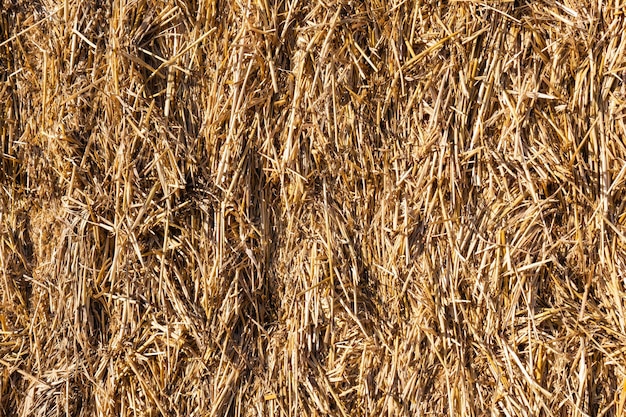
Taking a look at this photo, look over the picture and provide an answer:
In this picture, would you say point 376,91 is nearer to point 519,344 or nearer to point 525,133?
point 525,133

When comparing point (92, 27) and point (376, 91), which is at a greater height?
point (92, 27)

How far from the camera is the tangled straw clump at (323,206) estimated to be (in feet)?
3.94

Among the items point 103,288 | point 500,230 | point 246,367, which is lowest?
point 246,367

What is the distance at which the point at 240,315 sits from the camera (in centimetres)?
128

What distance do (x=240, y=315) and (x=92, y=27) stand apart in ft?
2.09

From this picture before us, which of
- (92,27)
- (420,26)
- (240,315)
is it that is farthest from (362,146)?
(92,27)

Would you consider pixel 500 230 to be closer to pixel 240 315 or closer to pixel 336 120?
pixel 336 120

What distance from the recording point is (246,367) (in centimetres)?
128

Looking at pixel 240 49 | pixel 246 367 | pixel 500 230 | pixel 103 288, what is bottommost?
pixel 246 367

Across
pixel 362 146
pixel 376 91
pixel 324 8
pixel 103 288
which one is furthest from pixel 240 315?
pixel 324 8

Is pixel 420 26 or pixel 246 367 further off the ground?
pixel 420 26

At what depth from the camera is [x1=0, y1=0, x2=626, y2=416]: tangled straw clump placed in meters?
1.20

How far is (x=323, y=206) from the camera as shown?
1244 mm

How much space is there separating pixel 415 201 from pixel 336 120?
0.22m
